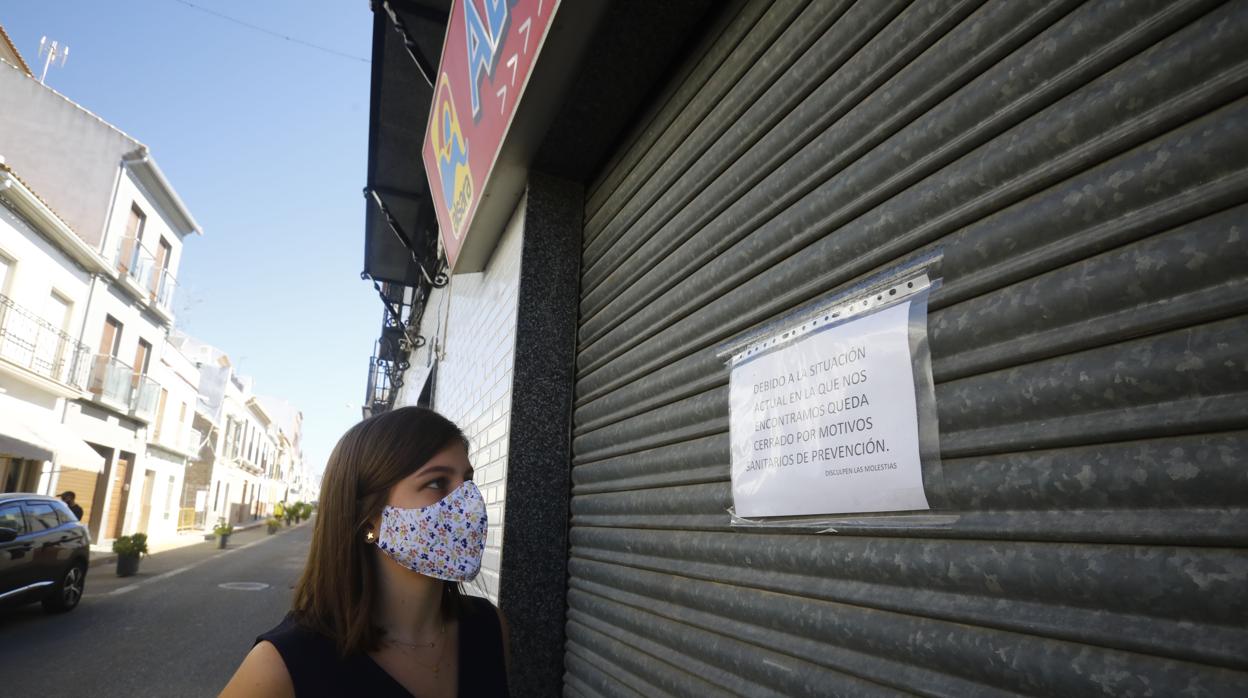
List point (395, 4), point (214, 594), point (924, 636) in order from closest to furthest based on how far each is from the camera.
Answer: point (924, 636), point (395, 4), point (214, 594)

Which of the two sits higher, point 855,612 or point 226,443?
point 226,443

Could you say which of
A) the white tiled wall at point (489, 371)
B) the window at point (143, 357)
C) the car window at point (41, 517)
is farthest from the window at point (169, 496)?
the white tiled wall at point (489, 371)

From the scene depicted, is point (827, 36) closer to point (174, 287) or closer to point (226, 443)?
point (174, 287)

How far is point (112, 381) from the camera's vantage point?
2225 centimetres

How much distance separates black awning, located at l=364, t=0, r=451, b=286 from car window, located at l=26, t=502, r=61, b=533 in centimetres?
608

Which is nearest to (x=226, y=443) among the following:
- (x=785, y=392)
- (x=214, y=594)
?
(x=214, y=594)

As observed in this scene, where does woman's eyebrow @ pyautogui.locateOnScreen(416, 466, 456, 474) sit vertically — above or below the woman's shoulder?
above

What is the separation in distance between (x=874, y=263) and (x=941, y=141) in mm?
274

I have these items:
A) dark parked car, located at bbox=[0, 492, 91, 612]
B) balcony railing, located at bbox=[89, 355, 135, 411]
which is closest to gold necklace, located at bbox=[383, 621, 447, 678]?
dark parked car, located at bbox=[0, 492, 91, 612]

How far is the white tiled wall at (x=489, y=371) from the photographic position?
3.63 meters

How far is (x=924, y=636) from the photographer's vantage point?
4.05ft

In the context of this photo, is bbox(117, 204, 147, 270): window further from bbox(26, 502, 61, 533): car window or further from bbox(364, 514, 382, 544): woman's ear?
bbox(364, 514, 382, 544): woman's ear

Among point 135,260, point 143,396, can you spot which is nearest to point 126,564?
point 143,396

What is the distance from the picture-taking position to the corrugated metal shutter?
2.89 feet
